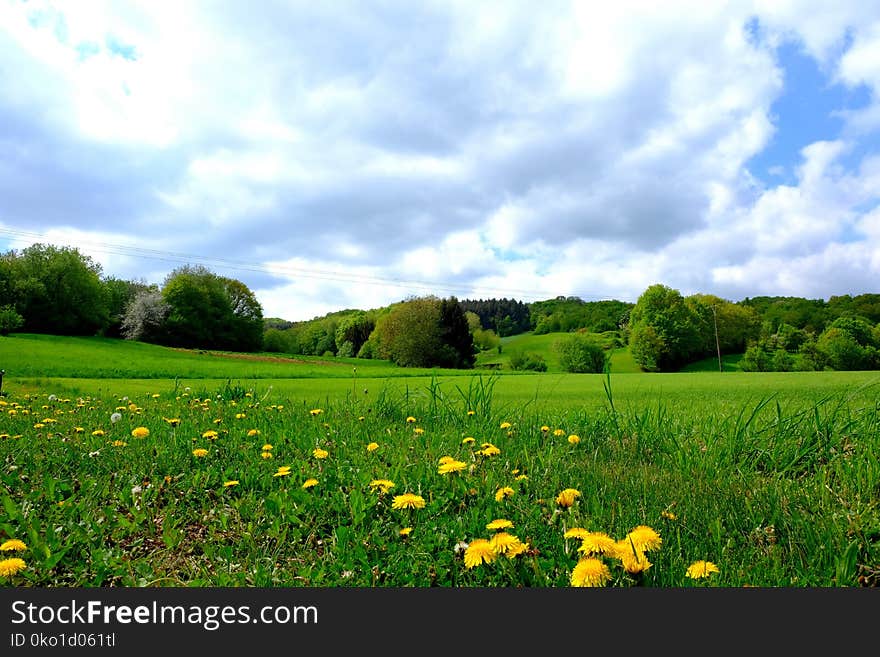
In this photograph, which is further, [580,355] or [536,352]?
[536,352]

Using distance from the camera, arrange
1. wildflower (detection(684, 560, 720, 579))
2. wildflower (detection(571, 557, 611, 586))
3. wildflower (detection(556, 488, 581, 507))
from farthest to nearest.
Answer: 1. wildflower (detection(556, 488, 581, 507))
2. wildflower (detection(684, 560, 720, 579))
3. wildflower (detection(571, 557, 611, 586))

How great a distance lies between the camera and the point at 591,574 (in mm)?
1819

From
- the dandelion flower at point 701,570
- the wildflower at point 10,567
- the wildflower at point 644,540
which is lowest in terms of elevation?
the wildflower at point 10,567

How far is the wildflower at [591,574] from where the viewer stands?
5.93ft

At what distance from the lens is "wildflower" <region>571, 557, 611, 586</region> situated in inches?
71.2

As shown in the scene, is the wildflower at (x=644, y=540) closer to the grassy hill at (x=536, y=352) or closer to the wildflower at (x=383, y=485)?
the wildflower at (x=383, y=485)

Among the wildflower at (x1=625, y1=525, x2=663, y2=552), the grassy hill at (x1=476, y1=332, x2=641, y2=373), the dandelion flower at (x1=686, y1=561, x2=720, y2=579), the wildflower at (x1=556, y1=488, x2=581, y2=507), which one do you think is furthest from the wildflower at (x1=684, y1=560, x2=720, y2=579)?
the grassy hill at (x1=476, y1=332, x2=641, y2=373)

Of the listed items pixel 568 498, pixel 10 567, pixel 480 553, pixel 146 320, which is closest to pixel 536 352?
pixel 146 320

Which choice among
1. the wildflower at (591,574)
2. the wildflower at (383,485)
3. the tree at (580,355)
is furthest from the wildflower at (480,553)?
the tree at (580,355)

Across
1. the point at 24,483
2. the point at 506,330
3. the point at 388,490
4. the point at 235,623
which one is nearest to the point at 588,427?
the point at 388,490

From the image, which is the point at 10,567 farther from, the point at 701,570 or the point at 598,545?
the point at 701,570

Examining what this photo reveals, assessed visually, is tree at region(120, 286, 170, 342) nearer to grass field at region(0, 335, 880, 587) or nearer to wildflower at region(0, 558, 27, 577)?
grass field at region(0, 335, 880, 587)

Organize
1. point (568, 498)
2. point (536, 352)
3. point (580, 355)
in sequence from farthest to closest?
point (536, 352), point (580, 355), point (568, 498)

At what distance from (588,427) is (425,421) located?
162cm
